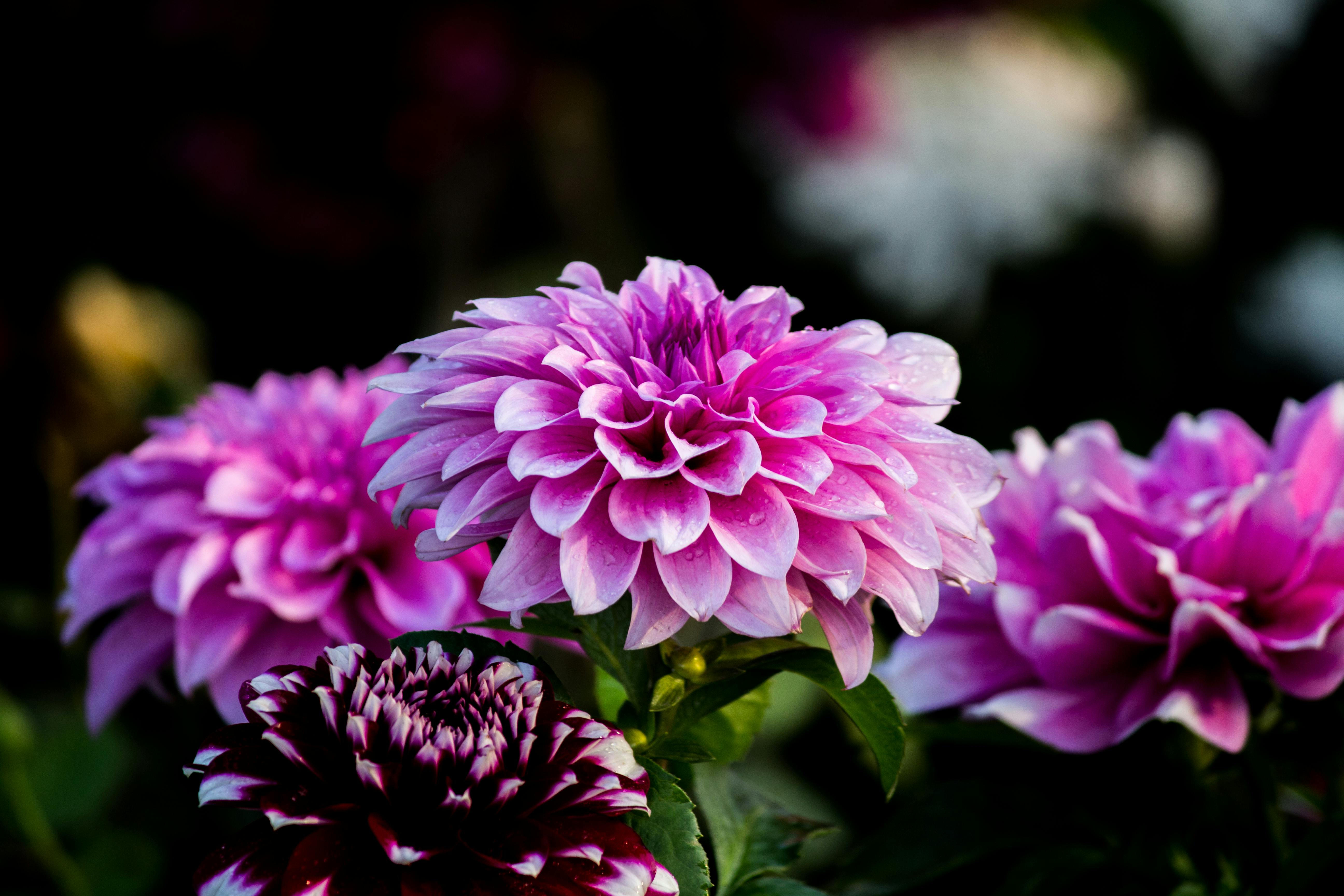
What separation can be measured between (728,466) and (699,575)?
36 millimetres

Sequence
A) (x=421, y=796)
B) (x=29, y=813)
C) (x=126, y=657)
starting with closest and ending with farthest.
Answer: (x=421, y=796)
(x=126, y=657)
(x=29, y=813)

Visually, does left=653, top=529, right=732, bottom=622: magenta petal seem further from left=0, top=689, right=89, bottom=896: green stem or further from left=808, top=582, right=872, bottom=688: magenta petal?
left=0, top=689, right=89, bottom=896: green stem

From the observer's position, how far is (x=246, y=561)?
19.6 inches

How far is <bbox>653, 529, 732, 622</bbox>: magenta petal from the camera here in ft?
1.05

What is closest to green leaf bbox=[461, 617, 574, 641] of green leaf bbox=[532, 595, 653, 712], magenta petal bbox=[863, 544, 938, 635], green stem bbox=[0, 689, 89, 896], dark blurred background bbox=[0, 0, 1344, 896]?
green leaf bbox=[532, 595, 653, 712]

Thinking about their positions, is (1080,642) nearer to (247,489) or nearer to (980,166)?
(247,489)

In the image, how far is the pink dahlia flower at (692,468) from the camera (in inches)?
12.9

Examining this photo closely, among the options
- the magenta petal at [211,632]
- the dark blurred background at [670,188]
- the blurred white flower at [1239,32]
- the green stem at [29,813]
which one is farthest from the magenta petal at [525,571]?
the blurred white flower at [1239,32]

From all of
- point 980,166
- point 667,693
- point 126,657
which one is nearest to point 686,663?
point 667,693

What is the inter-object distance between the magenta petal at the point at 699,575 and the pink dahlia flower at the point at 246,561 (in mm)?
167

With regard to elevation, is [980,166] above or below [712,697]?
below

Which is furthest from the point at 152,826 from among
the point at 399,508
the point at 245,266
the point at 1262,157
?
the point at 1262,157

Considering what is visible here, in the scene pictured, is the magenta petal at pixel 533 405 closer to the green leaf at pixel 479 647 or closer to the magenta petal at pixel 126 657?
the green leaf at pixel 479 647

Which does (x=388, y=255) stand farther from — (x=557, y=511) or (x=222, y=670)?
(x=557, y=511)
